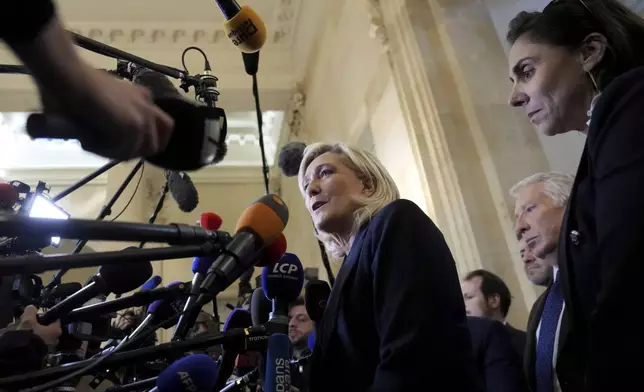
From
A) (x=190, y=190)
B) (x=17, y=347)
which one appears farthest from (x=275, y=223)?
(x=190, y=190)

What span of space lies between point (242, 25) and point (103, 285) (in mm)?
574

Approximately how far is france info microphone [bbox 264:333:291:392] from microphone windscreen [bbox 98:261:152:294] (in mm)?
296

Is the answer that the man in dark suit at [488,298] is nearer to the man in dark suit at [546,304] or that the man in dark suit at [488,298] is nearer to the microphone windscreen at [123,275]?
the man in dark suit at [546,304]

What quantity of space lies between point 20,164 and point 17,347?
292 inches

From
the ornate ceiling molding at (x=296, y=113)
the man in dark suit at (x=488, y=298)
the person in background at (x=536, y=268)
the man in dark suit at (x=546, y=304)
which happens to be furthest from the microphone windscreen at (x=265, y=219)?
the ornate ceiling molding at (x=296, y=113)

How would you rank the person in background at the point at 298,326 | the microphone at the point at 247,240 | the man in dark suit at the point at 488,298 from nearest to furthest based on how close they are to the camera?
the microphone at the point at 247,240
the man in dark suit at the point at 488,298
the person in background at the point at 298,326

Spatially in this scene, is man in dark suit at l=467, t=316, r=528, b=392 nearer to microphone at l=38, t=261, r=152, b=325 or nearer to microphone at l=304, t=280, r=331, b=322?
microphone at l=304, t=280, r=331, b=322

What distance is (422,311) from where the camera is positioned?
0.93 meters

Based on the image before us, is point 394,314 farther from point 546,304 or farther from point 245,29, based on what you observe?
point 245,29

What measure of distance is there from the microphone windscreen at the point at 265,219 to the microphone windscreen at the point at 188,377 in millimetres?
327

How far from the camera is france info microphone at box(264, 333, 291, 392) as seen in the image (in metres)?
0.94

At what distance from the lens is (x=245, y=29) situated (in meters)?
1.09

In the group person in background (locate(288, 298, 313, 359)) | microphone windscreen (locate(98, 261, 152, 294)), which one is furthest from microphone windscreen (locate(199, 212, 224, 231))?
person in background (locate(288, 298, 313, 359))

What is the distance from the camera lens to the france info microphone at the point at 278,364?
3.08ft
